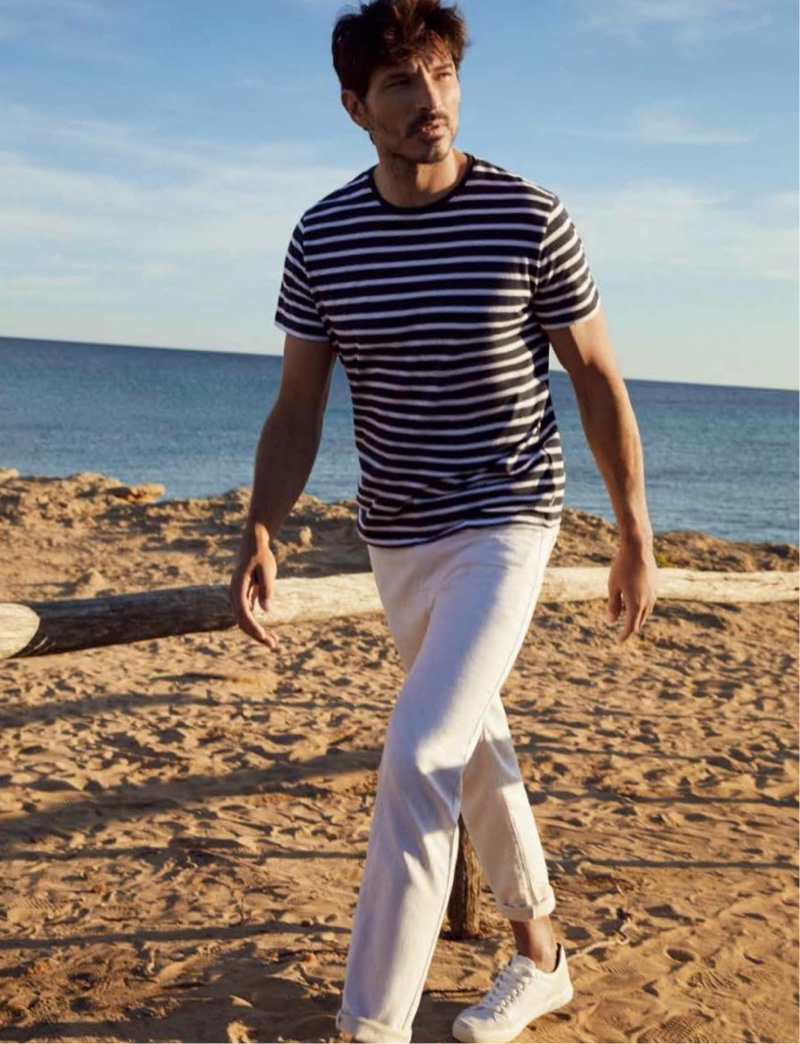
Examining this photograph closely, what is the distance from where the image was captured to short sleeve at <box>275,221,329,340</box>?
2969 mm

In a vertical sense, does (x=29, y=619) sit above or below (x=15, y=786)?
above

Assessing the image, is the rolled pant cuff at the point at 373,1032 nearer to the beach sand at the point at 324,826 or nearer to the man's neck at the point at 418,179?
the beach sand at the point at 324,826

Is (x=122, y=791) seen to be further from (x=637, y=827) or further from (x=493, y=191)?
(x=493, y=191)

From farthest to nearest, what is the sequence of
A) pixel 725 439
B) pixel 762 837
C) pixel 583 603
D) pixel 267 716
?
pixel 725 439 < pixel 583 603 < pixel 267 716 < pixel 762 837

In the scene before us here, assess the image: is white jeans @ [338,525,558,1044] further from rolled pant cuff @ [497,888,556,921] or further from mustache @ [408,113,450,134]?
mustache @ [408,113,450,134]

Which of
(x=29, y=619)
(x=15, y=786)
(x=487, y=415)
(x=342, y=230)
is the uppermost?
(x=342, y=230)

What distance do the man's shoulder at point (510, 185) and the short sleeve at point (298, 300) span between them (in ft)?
1.42

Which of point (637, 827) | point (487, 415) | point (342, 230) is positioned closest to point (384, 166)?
point (342, 230)

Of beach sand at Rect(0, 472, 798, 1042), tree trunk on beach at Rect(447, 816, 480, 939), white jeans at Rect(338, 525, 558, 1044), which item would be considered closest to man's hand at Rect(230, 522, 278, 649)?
white jeans at Rect(338, 525, 558, 1044)

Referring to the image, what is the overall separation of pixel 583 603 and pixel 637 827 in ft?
16.6

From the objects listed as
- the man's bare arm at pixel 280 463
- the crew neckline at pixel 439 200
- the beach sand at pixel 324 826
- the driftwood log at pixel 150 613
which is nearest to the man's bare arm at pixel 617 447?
the crew neckline at pixel 439 200

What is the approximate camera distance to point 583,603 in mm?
10500

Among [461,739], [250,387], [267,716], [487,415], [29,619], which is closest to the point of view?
[461,739]

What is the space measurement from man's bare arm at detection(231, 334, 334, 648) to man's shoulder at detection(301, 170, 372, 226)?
278 mm
